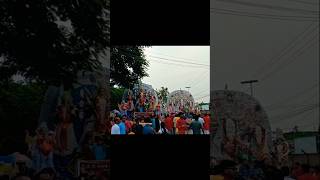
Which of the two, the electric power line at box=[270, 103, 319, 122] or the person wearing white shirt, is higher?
the electric power line at box=[270, 103, 319, 122]

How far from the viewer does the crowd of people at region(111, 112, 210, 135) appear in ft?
22.2

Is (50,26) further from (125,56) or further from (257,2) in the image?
(257,2)

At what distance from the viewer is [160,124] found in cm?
792

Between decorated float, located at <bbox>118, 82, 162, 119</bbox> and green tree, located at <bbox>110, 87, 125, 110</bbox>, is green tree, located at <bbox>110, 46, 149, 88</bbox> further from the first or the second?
decorated float, located at <bbox>118, 82, 162, 119</bbox>

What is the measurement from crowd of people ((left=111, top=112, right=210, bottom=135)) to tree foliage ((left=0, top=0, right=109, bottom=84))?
1.10m

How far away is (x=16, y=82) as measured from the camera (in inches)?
236

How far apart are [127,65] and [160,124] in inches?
53.5

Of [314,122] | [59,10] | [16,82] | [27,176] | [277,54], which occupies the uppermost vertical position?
[59,10]

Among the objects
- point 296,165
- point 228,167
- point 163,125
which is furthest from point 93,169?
point 296,165

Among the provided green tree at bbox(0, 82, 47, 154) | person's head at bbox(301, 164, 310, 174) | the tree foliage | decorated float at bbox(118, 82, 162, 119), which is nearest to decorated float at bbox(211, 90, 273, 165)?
person's head at bbox(301, 164, 310, 174)

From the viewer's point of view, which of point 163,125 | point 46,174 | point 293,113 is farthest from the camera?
point 163,125

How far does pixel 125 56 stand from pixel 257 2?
201cm

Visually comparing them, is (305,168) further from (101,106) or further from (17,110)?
(17,110)

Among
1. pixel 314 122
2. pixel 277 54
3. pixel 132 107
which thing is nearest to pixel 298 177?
pixel 314 122
